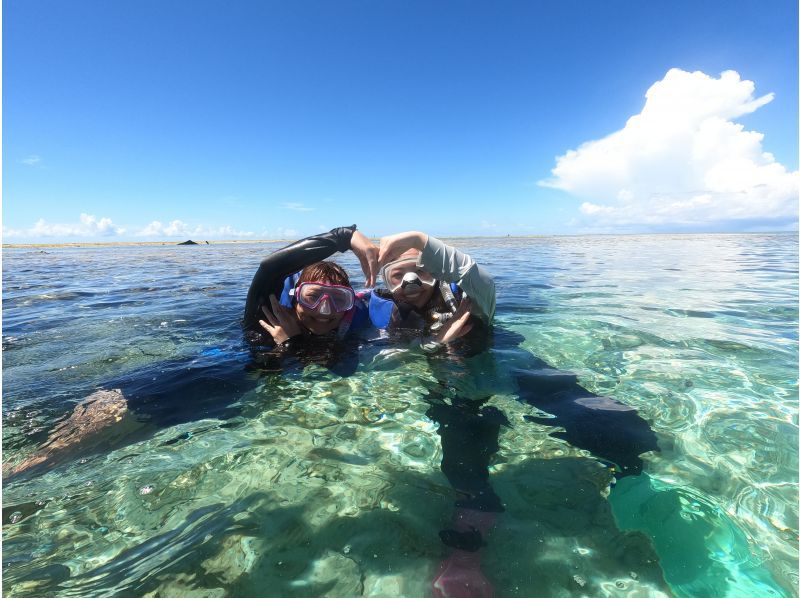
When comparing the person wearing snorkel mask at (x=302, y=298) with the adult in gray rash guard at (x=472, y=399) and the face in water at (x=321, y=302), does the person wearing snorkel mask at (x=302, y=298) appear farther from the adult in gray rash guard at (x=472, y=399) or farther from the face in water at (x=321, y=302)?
the adult in gray rash guard at (x=472, y=399)

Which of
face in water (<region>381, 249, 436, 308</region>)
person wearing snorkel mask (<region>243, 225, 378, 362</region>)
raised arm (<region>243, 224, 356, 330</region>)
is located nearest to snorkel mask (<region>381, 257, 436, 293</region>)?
face in water (<region>381, 249, 436, 308</region>)

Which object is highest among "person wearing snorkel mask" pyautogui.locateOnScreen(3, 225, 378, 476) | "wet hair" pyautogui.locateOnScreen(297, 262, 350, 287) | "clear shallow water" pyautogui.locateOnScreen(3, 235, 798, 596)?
"wet hair" pyautogui.locateOnScreen(297, 262, 350, 287)

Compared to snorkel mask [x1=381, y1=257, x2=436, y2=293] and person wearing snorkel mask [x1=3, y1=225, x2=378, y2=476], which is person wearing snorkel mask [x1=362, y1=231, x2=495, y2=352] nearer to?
snorkel mask [x1=381, y1=257, x2=436, y2=293]

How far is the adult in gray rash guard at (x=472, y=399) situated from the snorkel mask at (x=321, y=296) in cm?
73

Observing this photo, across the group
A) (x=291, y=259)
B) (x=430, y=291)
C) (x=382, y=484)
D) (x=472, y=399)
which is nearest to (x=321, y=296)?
(x=291, y=259)

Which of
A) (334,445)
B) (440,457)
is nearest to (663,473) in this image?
(440,457)

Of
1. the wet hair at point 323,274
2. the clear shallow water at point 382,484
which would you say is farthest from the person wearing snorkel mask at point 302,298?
the clear shallow water at point 382,484

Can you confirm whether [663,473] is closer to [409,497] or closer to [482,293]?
[409,497]

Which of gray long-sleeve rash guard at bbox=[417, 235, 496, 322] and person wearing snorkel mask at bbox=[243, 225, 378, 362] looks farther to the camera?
person wearing snorkel mask at bbox=[243, 225, 378, 362]

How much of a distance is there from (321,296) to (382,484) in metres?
2.38

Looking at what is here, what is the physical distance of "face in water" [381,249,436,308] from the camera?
14.9 ft

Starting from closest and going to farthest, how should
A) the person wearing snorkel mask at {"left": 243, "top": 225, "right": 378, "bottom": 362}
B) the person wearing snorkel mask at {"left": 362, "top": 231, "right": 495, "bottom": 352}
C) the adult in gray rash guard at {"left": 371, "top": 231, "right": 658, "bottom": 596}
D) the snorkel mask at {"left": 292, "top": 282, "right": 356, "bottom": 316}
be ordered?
1. the adult in gray rash guard at {"left": 371, "top": 231, "right": 658, "bottom": 596}
2. the person wearing snorkel mask at {"left": 362, "top": 231, "right": 495, "bottom": 352}
3. the person wearing snorkel mask at {"left": 243, "top": 225, "right": 378, "bottom": 362}
4. the snorkel mask at {"left": 292, "top": 282, "right": 356, "bottom": 316}

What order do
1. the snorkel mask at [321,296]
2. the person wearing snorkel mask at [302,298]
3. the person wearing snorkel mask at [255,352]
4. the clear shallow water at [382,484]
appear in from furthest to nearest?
the snorkel mask at [321,296], the person wearing snorkel mask at [302,298], the person wearing snorkel mask at [255,352], the clear shallow water at [382,484]

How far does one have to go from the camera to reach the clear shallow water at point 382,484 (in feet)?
5.59
